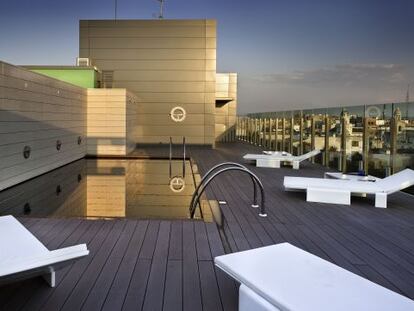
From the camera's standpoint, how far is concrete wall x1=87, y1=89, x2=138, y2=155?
482 inches

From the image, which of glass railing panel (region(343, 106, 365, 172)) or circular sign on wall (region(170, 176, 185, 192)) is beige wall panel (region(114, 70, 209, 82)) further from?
glass railing panel (region(343, 106, 365, 172))

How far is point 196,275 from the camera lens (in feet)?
8.62

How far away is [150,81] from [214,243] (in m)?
14.3

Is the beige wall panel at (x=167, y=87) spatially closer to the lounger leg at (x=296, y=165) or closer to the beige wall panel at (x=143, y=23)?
the beige wall panel at (x=143, y=23)

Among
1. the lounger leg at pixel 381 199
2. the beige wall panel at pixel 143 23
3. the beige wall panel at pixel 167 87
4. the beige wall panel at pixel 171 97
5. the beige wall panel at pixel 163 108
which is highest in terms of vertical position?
the beige wall panel at pixel 143 23

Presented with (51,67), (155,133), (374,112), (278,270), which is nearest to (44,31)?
(51,67)

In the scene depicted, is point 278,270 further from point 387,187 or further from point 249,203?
point 387,187

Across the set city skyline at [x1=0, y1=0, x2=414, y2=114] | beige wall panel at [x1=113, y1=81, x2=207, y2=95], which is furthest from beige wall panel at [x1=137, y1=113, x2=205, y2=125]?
city skyline at [x1=0, y1=0, x2=414, y2=114]

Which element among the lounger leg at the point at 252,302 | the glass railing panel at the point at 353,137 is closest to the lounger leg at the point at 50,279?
the lounger leg at the point at 252,302

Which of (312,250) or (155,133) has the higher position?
(155,133)

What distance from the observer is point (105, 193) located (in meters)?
6.76

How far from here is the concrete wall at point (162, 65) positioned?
54.5 ft

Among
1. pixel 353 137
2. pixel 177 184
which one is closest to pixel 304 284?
pixel 177 184

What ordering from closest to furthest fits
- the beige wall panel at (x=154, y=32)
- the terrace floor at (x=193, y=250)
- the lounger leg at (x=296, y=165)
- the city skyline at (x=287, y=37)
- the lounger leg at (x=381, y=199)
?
the terrace floor at (x=193, y=250)
the lounger leg at (x=381, y=199)
the lounger leg at (x=296, y=165)
the beige wall panel at (x=154, y=32)
the city skyline at (x=287, y=37)
